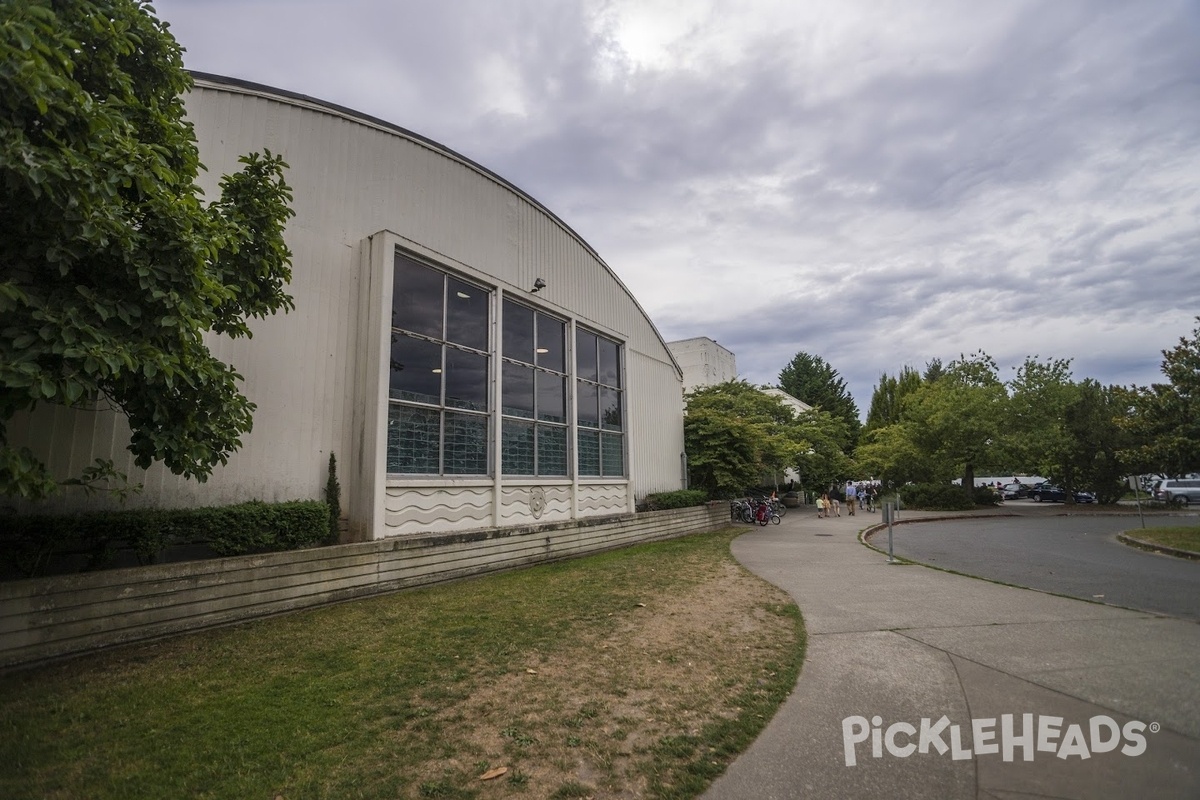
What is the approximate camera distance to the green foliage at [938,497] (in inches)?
1236

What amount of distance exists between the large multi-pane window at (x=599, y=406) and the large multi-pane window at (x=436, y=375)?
3.45m

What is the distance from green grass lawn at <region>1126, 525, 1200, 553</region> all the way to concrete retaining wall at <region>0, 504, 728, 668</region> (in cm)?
1567

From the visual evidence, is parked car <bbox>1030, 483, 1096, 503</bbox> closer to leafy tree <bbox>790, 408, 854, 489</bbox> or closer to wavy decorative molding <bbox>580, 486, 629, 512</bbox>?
leafy tree <bbox>790, 408, 854, 489</bbox>

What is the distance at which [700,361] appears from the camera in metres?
36.2

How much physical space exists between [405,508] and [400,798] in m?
6.40

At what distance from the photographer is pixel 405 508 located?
29.9ft

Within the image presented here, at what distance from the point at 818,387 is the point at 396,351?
2199 inches

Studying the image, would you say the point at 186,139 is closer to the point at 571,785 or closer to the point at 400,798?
the point at 400,798

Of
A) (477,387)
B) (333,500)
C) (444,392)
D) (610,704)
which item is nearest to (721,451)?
(477,387)

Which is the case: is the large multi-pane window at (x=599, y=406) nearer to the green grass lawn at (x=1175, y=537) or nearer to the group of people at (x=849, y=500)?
the green grass lawn at (x=1175, y=537)

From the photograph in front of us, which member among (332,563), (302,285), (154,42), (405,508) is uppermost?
(154,42)

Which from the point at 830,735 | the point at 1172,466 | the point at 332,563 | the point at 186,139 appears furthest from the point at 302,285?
the point at 1172,466

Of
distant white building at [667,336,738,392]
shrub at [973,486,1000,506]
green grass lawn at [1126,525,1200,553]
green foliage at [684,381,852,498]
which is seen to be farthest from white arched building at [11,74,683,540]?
shrub at [973,486,1000,506]

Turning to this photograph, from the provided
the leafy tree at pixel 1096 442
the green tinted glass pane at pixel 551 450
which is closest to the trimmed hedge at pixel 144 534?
the green tinted glass pane at pixel 551 450
